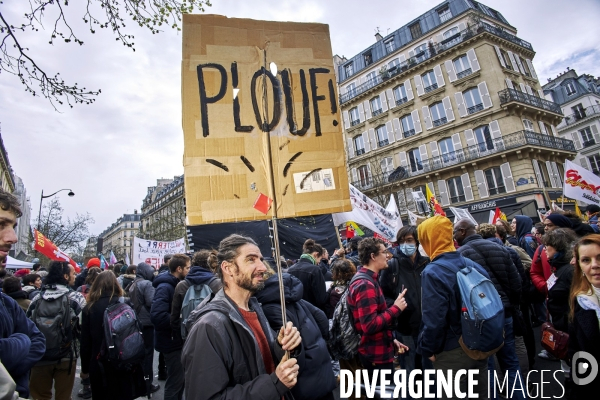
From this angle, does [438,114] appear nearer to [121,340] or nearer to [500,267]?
[500,267]

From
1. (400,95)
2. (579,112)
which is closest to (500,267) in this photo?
(400,95)

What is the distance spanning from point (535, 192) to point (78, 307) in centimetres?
2474

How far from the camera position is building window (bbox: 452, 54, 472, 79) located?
981 inches

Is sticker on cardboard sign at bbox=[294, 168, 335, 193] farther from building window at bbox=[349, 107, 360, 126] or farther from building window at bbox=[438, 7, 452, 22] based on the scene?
building window at bbox=[438, 7, 452, 22]

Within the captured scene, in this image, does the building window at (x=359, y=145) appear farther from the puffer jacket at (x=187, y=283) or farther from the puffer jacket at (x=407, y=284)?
the puffer jacket at (x=187, y=283)

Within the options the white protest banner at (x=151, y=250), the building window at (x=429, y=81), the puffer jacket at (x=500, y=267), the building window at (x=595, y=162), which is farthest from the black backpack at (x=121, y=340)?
the building window at (x=595, y=162)

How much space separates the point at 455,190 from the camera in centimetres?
2514

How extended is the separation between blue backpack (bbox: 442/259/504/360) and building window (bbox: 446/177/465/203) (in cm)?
2431

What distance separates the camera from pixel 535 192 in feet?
69.6

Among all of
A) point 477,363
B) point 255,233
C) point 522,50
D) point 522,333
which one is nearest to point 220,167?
point 477,363

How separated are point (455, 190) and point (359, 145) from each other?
10.1 metres

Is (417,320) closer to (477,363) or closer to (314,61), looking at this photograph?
(477,363)

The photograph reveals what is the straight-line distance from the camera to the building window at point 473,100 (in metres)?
24.2

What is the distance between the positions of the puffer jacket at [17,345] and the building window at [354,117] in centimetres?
3173
